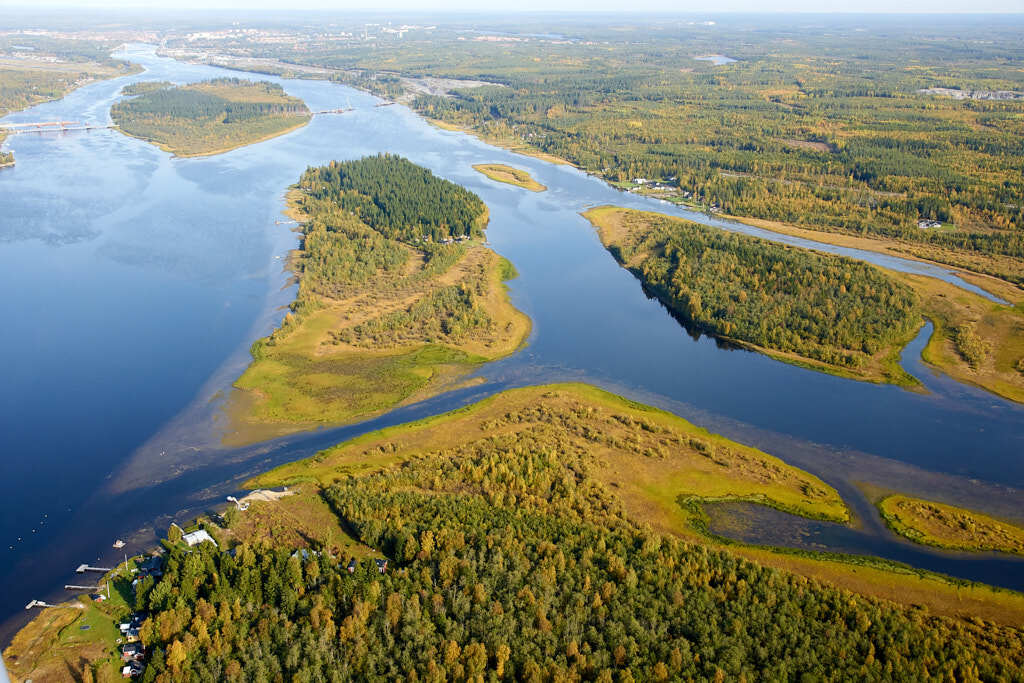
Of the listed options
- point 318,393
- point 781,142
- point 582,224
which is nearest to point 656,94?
point 781,142

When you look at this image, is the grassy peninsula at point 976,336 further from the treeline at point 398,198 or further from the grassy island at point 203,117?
the grassy island at point 203,117

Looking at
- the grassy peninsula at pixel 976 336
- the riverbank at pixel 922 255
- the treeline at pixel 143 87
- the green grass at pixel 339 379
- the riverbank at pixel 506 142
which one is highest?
the treeline at pixel 143 87

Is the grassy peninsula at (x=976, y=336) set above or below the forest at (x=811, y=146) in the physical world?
below

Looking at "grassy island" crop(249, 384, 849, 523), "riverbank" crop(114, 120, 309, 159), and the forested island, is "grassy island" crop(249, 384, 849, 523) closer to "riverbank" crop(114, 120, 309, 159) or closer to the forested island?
the forested island

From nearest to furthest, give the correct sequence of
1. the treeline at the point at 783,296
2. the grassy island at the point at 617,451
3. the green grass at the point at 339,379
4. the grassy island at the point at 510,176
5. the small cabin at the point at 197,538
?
the small cabin at the point at 197,538 → the grassy island at the point at 617,451 → the green grass at the point at 339,379 → the treeline at the point at 783,296 → the grassy island at the point at 510,176

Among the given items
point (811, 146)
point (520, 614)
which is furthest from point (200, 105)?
point (520, 614)

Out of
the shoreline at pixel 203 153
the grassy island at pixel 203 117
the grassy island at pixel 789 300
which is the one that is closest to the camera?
the grassy island at pixel 789 300

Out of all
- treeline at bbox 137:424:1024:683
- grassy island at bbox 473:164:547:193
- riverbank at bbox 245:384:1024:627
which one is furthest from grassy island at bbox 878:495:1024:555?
grassy island at bbox 473:164:547:193

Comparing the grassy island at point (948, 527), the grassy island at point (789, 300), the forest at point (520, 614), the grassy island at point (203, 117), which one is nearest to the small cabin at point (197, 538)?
the forest at point (520, 614)
